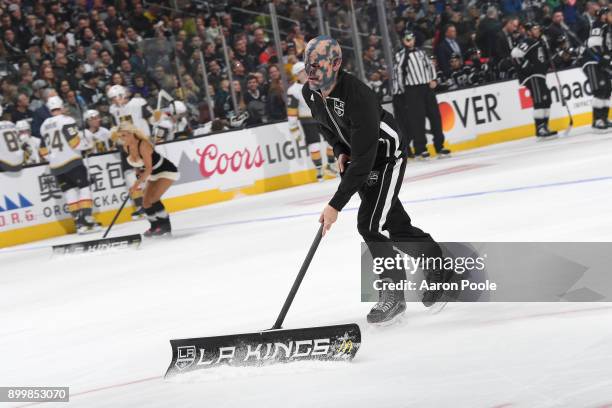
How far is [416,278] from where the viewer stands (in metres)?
5.01

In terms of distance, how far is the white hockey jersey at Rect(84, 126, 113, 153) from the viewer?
1440 centimetres

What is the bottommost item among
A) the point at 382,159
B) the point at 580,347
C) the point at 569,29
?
the point at 580,347

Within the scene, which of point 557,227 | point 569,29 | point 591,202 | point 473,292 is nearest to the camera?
point 473,292

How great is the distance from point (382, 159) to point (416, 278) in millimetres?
688

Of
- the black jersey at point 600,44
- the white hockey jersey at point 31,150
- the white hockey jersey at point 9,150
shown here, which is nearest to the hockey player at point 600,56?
the black jersey at point 600,44

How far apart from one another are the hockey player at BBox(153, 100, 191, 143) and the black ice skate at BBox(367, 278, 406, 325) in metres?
9.93

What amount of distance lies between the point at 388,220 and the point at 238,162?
34.0ft

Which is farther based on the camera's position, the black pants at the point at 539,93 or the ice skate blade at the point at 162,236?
the black pants at the point at 539,93

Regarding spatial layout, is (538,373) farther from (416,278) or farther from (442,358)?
(416,278)

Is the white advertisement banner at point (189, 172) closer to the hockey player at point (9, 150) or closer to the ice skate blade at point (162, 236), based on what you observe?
the hockey player at point (9, 150)

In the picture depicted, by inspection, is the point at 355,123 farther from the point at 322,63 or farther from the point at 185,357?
the point at 185,357

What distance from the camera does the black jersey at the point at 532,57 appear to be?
15680 mm

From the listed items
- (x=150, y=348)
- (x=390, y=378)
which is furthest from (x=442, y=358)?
(x=150, y=348)

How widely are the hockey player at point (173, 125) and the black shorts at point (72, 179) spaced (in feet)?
4.48
